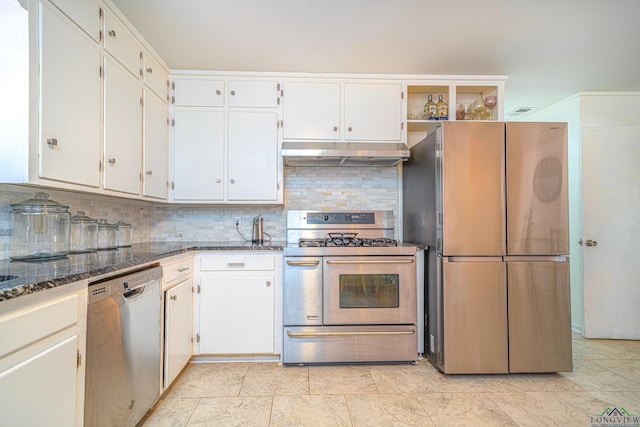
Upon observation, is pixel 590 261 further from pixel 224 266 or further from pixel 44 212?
pixel 44 212

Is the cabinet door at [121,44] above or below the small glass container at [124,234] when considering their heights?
above

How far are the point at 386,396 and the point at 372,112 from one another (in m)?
2.26

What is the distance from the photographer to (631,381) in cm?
219

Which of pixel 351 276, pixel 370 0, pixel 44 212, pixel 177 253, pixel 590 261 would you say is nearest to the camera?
pixel 44 212

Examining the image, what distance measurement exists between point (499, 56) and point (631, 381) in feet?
8.58

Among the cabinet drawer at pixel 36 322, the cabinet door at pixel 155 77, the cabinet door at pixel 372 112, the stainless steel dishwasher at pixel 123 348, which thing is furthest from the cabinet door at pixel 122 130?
the cabinet door at pixel 372 112

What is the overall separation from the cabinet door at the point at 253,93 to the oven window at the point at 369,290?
1674 millimetres

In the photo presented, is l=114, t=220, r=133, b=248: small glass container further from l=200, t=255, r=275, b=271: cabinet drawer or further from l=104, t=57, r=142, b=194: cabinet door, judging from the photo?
l=200, t=255, r=275, b=271: cabinet drawer

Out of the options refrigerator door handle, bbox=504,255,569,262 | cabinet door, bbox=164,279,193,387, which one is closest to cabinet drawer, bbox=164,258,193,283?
cabinet door, bbox=164,279,193,387

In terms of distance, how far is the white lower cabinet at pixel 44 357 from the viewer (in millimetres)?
898

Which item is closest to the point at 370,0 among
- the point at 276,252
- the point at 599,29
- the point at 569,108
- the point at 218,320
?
the point at 599,29

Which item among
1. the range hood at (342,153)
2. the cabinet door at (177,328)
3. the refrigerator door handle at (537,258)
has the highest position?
the range hood at (342,153)

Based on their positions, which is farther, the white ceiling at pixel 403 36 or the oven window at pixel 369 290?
the oven window at pixel 369 290

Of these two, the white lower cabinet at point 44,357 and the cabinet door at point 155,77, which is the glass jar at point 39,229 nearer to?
the white lower cabinet at point 44,357
